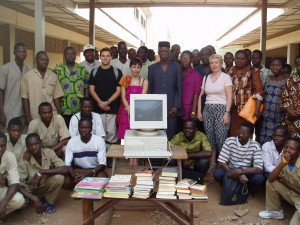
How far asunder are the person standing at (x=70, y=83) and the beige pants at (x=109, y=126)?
418 mm

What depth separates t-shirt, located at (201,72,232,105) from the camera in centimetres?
484

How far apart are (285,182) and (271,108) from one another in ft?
4.06

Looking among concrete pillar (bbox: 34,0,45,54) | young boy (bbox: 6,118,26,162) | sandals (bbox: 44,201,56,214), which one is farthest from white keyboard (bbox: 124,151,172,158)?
concrete pillar (bbox: 34,0,45,54)

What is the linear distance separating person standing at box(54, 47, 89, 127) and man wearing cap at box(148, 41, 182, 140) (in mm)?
1048

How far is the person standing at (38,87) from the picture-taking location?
494 centimetres

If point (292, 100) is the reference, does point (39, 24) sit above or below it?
above

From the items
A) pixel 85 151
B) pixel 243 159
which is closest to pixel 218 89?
pixel 243 159

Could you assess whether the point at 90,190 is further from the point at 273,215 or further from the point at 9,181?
the point at 273,215

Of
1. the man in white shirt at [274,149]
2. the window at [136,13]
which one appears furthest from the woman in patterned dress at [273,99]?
the window at [136,13]

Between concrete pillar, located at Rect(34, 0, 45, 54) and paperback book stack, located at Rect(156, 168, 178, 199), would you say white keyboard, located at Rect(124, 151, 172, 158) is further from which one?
concrete pillar, located at Rect(34, 0, 45, 54)

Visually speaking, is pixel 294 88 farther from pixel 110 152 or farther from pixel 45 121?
pixel 45 121

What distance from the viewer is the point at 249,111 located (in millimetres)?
4793

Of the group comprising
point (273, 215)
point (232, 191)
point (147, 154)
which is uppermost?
point (147, 154)

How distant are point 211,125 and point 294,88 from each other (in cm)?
117
